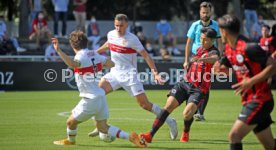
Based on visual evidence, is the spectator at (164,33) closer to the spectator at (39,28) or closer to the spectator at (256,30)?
the spectator at (256,30)

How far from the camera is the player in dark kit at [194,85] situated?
12.7 meters

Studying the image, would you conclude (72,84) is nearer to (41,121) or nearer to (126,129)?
(41,121)

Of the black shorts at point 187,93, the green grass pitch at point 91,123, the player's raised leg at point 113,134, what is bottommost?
the green grass pitch at point 91,123

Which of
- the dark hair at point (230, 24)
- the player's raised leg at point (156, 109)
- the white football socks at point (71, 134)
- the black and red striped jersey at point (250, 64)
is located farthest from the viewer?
the player's raised leg at point (156, 109)

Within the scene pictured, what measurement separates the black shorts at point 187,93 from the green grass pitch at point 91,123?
2.54ft

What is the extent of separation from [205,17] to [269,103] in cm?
566

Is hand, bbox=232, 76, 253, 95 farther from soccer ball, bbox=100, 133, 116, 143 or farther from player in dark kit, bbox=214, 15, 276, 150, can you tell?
soccer ball, bbox=100, 133, 116, 143

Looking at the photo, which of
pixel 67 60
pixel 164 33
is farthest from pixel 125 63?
pixel 164 33

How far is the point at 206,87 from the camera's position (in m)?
13.1

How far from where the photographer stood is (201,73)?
1321 cm

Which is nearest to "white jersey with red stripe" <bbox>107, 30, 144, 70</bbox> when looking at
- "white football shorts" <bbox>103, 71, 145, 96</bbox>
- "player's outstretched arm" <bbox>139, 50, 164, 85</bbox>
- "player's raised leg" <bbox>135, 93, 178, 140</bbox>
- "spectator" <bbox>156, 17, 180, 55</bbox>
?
"white football shorts" <bbox>103, 71, 145, 96</bbox>

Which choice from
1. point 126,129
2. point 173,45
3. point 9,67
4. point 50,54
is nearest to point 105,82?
point 126,129

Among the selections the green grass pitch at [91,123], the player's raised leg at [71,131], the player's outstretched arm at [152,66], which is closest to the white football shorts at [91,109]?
the player's raised leg at [71,131]

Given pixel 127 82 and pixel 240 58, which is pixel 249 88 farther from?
pixel 127 82
